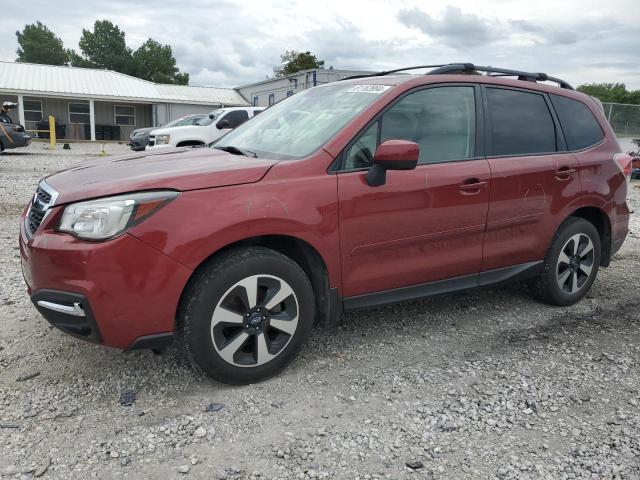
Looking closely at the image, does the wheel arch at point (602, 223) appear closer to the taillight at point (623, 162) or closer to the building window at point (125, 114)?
the taillight at point (623, 162)

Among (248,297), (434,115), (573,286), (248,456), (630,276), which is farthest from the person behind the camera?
(630,276)

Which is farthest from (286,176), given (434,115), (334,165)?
(434,115)

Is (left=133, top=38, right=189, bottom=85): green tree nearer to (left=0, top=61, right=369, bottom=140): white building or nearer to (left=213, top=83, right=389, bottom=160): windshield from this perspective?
(left=0, top=61, right=369, bottom=140): white building

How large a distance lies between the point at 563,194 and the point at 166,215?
3036 mm

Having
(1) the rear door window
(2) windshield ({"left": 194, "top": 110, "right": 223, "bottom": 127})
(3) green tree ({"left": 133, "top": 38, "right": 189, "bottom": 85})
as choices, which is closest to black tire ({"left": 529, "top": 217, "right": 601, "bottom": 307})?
(1) the rear door window

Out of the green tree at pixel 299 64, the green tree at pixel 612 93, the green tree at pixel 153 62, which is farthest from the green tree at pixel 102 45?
the green tree at pixel 612 93

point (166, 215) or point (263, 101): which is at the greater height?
point (263, 101)

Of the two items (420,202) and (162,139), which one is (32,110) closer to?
(162,139)

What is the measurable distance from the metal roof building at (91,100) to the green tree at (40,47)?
4456cm

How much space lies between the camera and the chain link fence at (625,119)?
20.1 m

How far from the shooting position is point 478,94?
385 cm

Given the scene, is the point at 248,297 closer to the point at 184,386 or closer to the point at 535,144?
the point at 184,386

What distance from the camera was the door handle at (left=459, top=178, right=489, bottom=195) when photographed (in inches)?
141

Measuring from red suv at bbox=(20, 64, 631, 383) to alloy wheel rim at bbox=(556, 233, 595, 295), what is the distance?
0.05 ft
